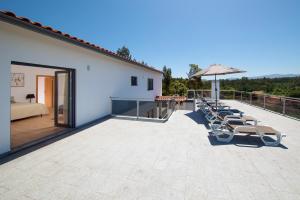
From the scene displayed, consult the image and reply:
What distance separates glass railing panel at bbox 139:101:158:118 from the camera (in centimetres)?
793

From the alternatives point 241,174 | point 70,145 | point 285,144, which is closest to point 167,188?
point 241,174

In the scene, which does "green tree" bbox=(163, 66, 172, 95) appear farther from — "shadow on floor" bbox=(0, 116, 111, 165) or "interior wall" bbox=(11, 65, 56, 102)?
"shadow on floor" bbox=(0, 116, 111, 165)

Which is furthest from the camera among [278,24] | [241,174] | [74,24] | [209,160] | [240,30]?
[74,24]

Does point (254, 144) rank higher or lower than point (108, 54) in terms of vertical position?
lower

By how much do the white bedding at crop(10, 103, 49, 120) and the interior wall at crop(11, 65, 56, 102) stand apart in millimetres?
2133

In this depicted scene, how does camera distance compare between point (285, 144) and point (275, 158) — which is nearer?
point (275, 158)

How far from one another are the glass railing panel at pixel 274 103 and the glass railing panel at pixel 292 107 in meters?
0.42

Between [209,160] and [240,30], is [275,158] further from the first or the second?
[240,30]

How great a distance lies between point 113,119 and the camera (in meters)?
8.23

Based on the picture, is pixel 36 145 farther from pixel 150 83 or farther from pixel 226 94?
pixel 226 94

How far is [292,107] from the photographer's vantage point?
904cm

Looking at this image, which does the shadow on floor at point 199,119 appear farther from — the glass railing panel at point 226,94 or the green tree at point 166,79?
the green tree at point 166,79

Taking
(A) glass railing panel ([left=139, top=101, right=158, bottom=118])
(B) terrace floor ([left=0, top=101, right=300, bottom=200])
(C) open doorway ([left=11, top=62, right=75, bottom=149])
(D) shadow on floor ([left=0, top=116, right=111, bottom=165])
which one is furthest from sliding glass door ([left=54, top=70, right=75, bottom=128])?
(A) glass railing panel ([left=139, top=101, right=158, bottom=118])

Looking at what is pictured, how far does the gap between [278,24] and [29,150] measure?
14.4 meters
